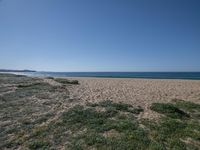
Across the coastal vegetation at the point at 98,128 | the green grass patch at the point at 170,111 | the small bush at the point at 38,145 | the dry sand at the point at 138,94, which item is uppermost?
the dry sand at the point at 138,94

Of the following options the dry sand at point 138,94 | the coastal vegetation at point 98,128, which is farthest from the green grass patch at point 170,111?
the dry sand at point 138,94

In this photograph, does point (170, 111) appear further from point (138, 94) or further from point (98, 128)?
point (138, 94)

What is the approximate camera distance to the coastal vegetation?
532cm

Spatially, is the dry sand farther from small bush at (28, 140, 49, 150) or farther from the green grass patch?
small bush at (28, 140, 49, 150)

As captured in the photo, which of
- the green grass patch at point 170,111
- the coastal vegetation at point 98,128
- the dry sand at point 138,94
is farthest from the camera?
the dry sand at point 138,94

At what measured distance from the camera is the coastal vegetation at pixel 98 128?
532 centimetres

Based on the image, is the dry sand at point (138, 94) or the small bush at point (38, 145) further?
the dry sand at point (138, 94)

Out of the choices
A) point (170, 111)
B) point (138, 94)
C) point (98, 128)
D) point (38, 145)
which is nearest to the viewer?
point (38, 145)

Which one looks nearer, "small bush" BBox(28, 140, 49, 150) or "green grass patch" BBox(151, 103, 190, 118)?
"small bush" BBox(28, 140, 49, 150)

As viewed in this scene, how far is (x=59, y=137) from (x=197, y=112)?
22.5ft

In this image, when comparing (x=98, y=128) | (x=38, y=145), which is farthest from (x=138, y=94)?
(x=38, y=145)

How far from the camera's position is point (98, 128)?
6523mm

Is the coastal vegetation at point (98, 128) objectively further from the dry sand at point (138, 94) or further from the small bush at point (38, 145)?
the dry sand at point (138, 94)

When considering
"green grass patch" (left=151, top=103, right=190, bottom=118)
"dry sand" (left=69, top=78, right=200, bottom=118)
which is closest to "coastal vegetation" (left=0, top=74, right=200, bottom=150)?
"green grass patch" (left=151, top=103, right=190, bottom=118)
